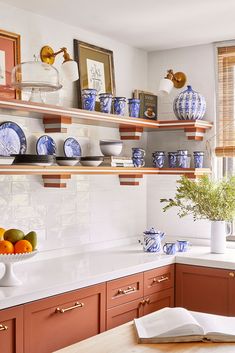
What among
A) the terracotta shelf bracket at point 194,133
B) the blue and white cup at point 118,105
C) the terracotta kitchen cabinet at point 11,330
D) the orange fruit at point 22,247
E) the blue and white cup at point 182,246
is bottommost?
the terracotta kitchen cabinet at point 11,330

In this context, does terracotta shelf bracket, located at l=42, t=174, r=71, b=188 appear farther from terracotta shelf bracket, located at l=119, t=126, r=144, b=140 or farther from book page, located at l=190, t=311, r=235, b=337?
book page, located at l=190, t=311, r=235, b=337

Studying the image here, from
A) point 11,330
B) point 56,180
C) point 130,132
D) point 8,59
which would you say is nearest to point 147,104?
point 130,132

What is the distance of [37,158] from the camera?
A: 3.56 m

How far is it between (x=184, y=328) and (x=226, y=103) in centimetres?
302

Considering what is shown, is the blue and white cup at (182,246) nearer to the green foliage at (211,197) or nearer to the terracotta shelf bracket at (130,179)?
the green foliage at (211,197)

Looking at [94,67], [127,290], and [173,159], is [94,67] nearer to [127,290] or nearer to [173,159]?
[173,159]

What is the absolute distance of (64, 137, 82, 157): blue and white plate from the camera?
4234mm

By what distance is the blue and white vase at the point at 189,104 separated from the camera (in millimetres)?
4715

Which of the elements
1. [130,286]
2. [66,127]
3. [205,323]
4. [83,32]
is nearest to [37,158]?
[66,127]

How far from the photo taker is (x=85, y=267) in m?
3.77

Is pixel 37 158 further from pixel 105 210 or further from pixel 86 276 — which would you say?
pixel 105 210

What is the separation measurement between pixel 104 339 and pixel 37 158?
163 centimetres

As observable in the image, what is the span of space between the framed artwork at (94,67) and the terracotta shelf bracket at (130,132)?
1.10ft

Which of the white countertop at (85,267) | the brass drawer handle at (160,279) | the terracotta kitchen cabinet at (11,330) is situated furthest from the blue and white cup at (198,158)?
the terracotta kitchen cabinet at (11,330)
